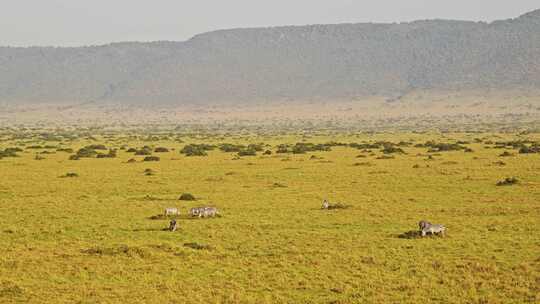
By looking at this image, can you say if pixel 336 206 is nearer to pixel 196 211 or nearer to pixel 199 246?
pixel 196 211

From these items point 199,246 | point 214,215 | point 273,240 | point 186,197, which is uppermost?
point 199,246

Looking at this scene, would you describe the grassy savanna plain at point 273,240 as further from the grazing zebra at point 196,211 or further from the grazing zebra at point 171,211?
the grazing zebra at point 171,211

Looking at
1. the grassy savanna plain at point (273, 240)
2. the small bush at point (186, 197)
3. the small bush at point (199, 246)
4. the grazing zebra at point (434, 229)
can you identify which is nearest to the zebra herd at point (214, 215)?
the grazing zebra at point (434, 229)

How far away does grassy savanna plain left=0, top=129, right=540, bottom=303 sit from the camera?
1299 cm

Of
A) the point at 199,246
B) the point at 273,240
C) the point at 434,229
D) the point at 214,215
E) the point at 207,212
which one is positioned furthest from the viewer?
the point at 214,215

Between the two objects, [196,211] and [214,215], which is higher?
[196,211]

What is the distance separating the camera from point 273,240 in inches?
683

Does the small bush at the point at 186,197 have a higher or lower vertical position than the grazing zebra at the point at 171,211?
lower

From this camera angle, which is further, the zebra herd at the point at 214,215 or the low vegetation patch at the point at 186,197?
the low vegetation patch at the point at 186,197

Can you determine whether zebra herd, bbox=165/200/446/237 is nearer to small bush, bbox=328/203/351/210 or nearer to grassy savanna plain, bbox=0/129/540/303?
small bush, bbox=328/203/351/210

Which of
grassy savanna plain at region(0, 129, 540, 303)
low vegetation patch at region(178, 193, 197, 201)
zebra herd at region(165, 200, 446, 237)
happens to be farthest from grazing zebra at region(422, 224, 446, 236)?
low vegetation patch at region(178, 193, 197, 201)

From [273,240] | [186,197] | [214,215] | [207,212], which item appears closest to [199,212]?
[207,212]

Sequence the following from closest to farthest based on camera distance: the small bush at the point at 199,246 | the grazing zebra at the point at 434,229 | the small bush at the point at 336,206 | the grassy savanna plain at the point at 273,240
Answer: the grassy savanna plain at the point at 273,240, the small bush at the point at 199,246, the grazing zebra at the point at 434,229, the small bush at the point at 336,206

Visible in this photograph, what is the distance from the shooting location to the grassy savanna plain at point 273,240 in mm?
12992
